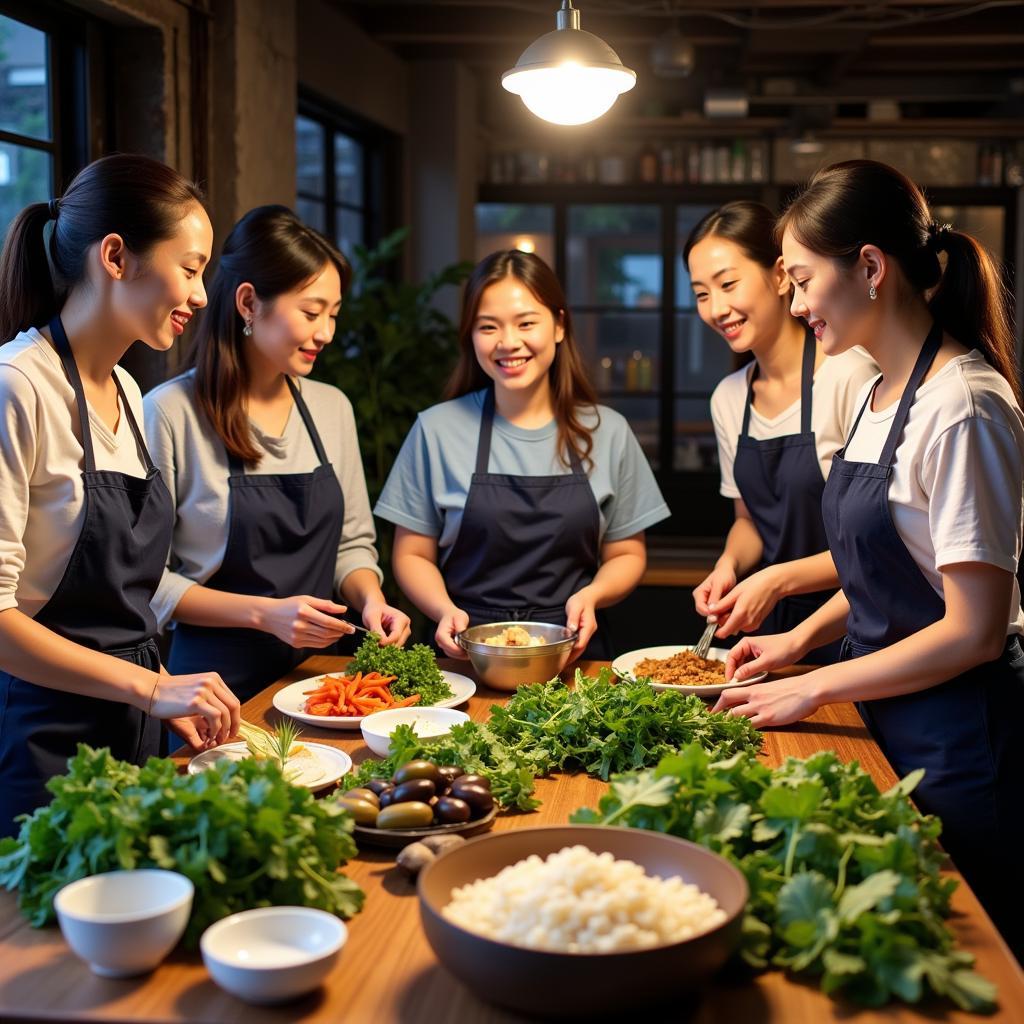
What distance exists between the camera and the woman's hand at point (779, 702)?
2168mm

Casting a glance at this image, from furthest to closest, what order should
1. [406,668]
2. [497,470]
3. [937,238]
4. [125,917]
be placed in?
[497,470] → [406,668] → [937,238] → [125,917]

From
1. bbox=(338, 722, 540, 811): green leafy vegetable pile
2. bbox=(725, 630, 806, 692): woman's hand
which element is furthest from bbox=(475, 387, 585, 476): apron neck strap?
bbox=(338, 722, 540, 811): green leafy vegetable pile

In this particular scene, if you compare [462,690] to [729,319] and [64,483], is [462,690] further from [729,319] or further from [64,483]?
[729,319]

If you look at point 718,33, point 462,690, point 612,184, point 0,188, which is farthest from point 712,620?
point 612,184

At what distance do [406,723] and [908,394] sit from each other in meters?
1.09

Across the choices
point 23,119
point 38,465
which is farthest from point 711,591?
point 23,119

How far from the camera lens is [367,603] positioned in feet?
9.70

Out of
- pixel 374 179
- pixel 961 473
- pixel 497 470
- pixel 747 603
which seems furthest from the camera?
pixel 374 179

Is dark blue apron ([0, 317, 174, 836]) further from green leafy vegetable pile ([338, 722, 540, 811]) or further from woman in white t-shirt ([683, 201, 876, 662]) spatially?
woman in white t-shirt ([683, 201, 876, 662])

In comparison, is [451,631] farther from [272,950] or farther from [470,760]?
[272,950]

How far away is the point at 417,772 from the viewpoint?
1776 mm

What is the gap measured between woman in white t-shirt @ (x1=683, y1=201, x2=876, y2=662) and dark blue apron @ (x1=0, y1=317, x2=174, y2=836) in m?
1.42

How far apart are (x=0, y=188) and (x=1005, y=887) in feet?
10.5

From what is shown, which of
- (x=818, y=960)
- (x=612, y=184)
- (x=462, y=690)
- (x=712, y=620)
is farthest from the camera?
(x=612, y=184)
